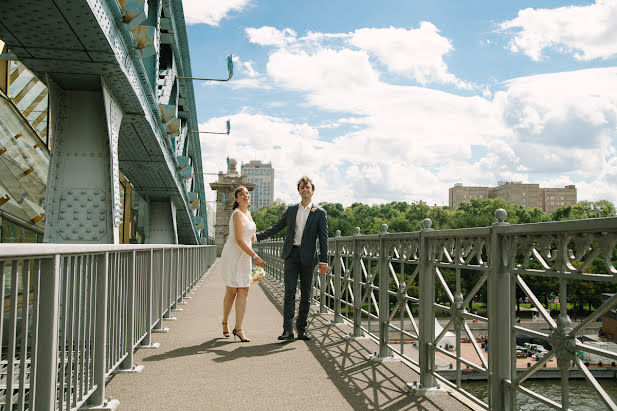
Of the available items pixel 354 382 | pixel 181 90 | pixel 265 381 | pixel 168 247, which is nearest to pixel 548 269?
pixel 354 382

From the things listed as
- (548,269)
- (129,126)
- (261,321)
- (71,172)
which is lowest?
(261,321)

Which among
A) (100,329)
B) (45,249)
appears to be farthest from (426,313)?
(45,249)

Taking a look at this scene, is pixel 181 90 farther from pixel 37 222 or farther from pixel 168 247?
pixel 168 247

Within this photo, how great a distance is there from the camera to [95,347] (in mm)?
3535

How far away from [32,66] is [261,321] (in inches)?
196

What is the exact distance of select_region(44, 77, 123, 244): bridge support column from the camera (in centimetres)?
771

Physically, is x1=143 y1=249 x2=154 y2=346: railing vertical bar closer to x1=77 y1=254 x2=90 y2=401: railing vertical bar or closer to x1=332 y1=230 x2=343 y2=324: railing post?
x1=77 y1=254 x2=90 y2=401: railing vertical bar

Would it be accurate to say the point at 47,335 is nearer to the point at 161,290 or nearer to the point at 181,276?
the point at 161,290

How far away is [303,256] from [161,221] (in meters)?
14.6

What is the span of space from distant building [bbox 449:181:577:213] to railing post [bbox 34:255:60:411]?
558 ft

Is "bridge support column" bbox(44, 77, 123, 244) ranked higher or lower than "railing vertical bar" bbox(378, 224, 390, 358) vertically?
higher

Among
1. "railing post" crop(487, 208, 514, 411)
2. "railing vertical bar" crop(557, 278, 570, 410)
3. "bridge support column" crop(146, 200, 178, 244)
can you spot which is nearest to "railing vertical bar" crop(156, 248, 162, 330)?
"railing post" crop(487, 208, 514, 411)

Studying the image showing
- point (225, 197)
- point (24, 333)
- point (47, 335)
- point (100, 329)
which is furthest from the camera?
point (225, 197)

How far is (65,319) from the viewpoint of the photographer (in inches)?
117
